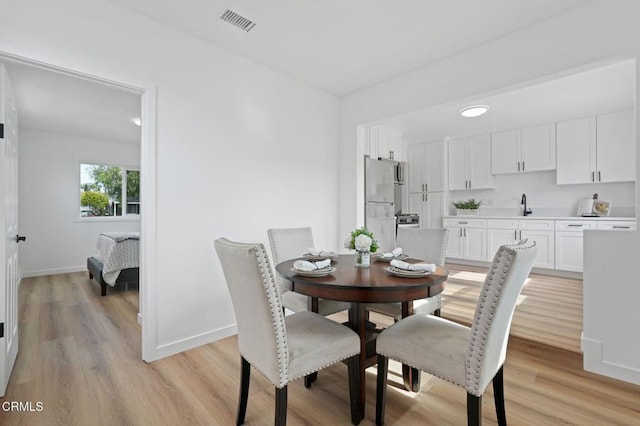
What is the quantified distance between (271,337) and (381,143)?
11.5ft

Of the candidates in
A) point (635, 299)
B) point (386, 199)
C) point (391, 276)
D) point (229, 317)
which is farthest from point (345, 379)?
point (386, 199)

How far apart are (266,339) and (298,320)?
405mm

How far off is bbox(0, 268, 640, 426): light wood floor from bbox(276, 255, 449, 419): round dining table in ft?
0.81

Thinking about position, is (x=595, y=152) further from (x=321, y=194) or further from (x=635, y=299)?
(x=321, y=194)

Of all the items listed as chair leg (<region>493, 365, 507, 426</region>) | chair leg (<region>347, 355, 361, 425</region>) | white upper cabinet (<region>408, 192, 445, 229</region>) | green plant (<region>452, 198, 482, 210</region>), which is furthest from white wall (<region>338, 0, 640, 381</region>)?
green plant (<region>452, 198, 482, 210</region>)

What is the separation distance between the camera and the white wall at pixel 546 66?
2.02 meters

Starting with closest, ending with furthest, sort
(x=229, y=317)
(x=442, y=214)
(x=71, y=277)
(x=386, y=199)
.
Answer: (x=229, y=317), (x=386, y=199), (x=71, y=277), (x=442, y=214)

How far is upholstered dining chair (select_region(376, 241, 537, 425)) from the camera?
1224mm

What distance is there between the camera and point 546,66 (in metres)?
2.33

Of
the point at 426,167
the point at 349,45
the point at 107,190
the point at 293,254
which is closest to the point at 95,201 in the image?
the point at 107,190

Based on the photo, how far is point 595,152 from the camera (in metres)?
4.58

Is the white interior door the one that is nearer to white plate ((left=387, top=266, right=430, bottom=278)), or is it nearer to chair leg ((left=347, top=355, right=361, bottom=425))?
chair leg ((left=347, top=355, right=361, bottom=425))

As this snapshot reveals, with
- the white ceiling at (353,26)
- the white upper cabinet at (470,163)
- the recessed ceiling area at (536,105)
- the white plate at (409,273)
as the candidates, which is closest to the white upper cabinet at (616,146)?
the recessed ceiling area at (536,105)

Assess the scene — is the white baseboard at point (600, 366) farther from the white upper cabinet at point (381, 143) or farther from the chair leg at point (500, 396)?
the white upper cabinet at point (381, 143)
